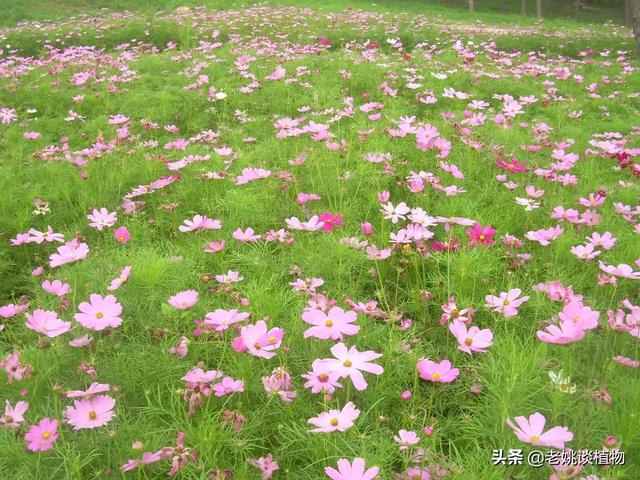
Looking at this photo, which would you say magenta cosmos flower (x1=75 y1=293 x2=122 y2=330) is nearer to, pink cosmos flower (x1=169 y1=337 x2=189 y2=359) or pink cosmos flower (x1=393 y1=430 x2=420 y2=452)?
pink cosmos flower (x1=169 y1=337 x2=189 y2=359)

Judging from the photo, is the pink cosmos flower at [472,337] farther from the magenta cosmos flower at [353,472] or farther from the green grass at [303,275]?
the magenta cosmos flower at [353,472]

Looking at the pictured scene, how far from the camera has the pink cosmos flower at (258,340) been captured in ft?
4.86

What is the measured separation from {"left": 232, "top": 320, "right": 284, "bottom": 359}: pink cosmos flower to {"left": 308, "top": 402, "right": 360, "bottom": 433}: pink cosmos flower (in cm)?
27

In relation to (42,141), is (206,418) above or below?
below

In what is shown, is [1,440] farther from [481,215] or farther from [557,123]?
[557,123]

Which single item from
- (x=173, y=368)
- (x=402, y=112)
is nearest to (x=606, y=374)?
(x=173, y=368)

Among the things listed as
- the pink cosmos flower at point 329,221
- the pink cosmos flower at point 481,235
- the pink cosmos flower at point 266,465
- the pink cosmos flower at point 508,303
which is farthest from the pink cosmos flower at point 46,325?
the pink cosmos flower at point 481,235

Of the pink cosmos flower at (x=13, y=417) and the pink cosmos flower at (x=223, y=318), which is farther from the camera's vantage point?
the pink cosmos flower at (x=223, y=318)

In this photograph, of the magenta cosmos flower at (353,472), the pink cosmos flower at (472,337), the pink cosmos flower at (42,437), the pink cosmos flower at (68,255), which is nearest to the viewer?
the magenta cosmos flower at (353,472)

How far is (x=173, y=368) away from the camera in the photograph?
1.70 m

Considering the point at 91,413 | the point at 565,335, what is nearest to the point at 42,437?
the point at 91,413

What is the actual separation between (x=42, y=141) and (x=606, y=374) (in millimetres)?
5277

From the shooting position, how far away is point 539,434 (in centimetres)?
120

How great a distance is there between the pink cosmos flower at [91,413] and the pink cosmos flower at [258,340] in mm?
384
